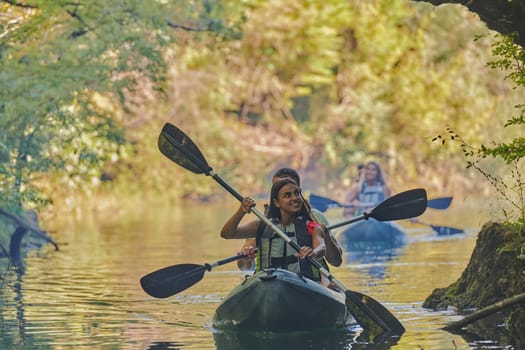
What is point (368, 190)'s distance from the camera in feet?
71.4

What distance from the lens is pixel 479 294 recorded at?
11.7m

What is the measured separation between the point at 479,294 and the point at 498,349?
6.88 ft

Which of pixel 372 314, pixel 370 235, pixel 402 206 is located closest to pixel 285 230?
pixel 372 314

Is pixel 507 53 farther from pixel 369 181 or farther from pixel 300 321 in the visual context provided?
pixel 369 181

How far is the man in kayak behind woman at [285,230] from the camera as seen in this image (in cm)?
1122

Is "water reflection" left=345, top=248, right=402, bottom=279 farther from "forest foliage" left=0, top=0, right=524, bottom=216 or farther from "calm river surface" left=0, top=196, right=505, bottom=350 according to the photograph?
"forest foliage" left=0, top=0, right=524, bottom=216

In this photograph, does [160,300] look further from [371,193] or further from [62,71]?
[371,193]

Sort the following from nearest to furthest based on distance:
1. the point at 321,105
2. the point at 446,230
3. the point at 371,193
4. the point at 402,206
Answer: the point at 402,206 < the point at 371,193 < the point at 446,230 < the point at 321,105

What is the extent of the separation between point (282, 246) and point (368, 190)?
34.6 ft

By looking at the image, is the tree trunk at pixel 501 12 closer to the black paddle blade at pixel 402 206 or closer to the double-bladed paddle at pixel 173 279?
the black paddle blade at pixel 402 206

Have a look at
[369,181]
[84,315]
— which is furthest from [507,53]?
[369,181]

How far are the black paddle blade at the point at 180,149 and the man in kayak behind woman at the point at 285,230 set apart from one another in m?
0.91

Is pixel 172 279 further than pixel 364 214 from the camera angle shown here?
Yes

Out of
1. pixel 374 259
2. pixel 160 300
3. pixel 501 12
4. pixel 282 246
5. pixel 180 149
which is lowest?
pixel 160 300
